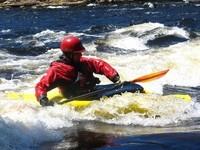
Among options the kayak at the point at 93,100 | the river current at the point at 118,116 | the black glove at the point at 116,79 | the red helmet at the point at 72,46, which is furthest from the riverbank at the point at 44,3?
the red helmet at the point at 72,46

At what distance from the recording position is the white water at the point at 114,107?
7.43 metres

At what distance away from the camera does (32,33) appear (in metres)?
28.5

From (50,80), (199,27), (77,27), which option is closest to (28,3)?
(77,27)

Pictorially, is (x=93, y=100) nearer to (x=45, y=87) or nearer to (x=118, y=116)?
(x=118, y=116)

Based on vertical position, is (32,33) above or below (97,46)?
below

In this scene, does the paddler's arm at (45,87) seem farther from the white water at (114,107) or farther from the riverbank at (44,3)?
the riverbank at (44,3)

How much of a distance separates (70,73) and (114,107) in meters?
0.89

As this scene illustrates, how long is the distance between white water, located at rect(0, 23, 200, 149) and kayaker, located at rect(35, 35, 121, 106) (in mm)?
428

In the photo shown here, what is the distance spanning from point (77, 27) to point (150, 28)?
6.87 m

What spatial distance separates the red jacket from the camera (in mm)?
9578

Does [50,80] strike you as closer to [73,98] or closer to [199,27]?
[73,98]

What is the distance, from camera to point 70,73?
31.7ft

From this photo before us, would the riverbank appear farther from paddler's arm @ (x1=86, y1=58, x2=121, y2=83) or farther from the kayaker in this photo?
the kayaker

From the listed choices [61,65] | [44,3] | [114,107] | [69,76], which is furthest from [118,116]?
[44,3]
